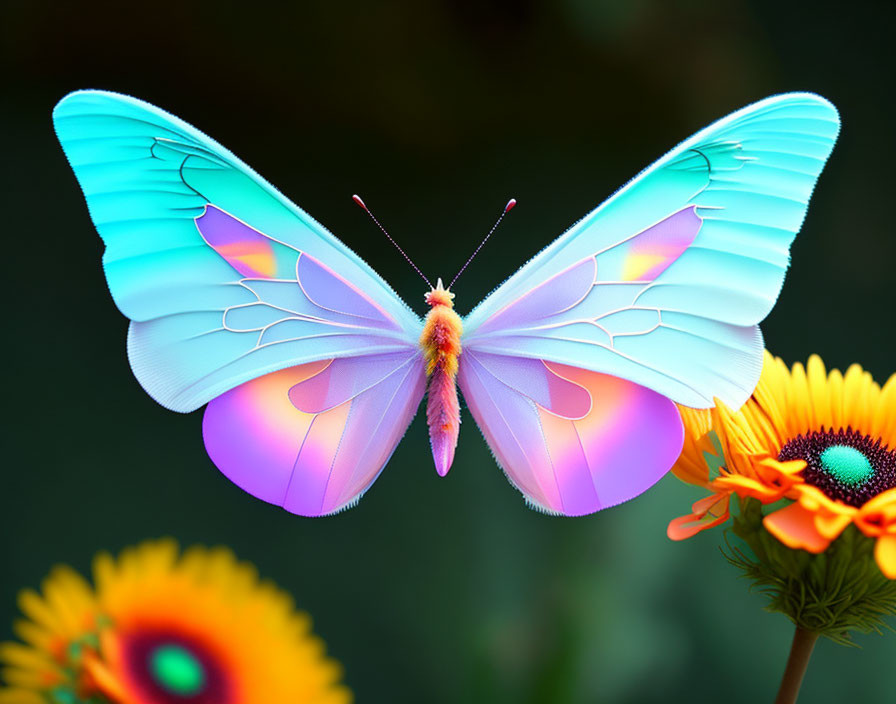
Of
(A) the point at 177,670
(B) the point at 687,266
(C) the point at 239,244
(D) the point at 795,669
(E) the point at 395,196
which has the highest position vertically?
(E) the point at 395,196

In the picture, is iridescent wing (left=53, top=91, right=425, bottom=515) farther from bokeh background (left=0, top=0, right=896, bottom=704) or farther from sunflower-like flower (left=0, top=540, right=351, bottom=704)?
bokeh background (left=0, top=0, right=896, bottom=704)

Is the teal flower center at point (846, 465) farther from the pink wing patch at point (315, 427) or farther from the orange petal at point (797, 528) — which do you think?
the pink wing patch at point (315, 427)

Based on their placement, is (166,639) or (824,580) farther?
(166,639)

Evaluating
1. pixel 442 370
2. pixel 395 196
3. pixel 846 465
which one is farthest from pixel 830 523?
pixel 395 196

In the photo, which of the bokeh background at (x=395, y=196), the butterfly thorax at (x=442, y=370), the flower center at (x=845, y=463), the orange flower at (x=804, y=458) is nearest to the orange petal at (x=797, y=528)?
the orange flower at (x=804, y=458)

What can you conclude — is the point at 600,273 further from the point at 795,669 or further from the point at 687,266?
the point at 795,669

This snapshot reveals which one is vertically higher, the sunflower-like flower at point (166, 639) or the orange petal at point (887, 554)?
the orange petal at point (887, 554)
